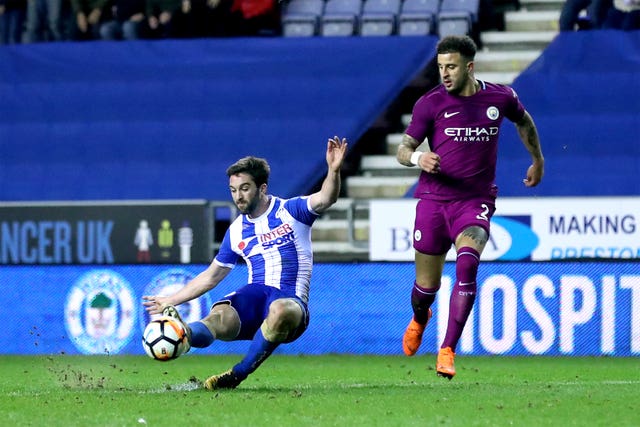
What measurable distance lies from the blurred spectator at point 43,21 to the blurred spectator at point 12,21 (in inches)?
4.4

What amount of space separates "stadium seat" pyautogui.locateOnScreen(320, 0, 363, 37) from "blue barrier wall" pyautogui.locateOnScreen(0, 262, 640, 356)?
6.11 meters

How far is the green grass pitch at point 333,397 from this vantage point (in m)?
7.53

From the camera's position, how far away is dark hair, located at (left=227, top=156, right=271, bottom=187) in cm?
902

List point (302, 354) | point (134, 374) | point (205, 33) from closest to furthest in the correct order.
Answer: point (134, 374) → point (302, 354) → point (205, 33)

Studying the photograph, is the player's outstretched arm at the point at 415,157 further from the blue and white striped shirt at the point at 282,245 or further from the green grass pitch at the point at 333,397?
the green grass pitch at the point at 333,397

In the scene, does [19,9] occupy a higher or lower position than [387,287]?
higher

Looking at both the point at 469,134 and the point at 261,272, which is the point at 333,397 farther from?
the point at 469,134

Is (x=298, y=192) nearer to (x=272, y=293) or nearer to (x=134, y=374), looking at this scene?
(x=134, y=374)

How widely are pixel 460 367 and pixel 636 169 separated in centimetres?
654

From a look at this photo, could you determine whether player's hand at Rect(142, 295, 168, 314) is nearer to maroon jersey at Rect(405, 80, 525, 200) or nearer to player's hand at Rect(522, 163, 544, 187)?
maroon jersey at Rect(405, 80, 525, 200)

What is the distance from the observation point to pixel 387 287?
15.1 metres

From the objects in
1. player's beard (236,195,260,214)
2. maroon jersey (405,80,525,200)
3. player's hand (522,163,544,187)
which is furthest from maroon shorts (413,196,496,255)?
player's beard (236,195,260,214)

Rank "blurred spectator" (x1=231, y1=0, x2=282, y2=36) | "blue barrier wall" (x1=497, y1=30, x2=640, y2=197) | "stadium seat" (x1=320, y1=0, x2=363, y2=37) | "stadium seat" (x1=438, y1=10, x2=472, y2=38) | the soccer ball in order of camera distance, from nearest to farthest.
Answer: the soccer ball < "blue barrier wall" (x1=497, y1=30, x2=640, y2=197) < "stadium seat" (x1=438, y1=10, x2=472, y2=38) < "stadium seat" (x1=320, y1=0, x2=363, y2=37) < "blurred spectator" (x1=231, y1=0, x2=282, y2=36)

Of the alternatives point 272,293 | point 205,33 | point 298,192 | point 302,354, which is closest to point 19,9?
point 205,33
